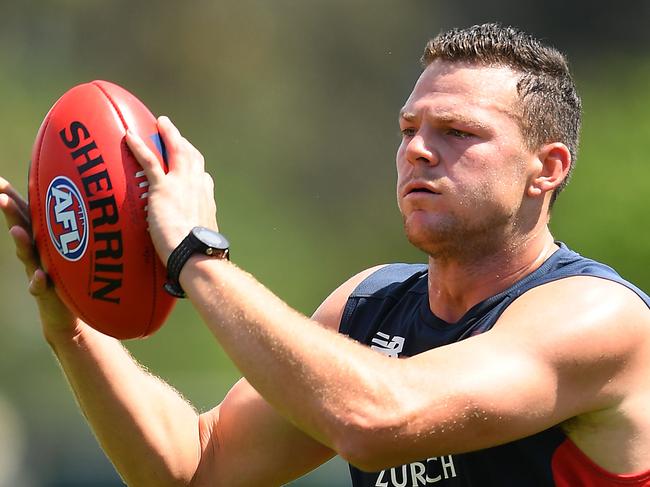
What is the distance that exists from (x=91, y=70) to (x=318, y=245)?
11.4 ft

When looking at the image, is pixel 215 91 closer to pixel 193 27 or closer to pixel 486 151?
pixel 193 27

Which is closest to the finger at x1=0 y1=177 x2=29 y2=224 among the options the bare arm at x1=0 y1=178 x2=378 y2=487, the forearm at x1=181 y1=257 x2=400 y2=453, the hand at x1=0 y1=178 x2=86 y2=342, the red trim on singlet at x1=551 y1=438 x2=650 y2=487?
the hand at x1=0 y1=178 x2=86 y2=342

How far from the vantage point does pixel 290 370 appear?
309 cm

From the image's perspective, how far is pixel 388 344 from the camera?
3914mm

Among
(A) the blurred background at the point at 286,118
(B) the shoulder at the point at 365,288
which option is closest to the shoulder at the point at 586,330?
(B) the shoulder at the point at 365,288

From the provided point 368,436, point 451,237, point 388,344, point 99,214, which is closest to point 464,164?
point 451,237

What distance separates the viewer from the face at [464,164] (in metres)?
3.68

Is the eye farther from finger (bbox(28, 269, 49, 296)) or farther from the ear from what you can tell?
finger (bbox(28, 269, 49, 296))

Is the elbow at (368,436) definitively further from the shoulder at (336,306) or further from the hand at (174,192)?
the shoulder at (336,306)

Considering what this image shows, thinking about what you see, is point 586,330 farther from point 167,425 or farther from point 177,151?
point 167,425

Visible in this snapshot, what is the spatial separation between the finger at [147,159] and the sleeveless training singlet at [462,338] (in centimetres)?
89

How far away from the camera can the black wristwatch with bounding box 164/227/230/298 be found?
3.25 meters

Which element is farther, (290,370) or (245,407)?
(245,407)

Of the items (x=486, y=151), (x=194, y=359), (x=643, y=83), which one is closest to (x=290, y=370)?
(x=486, y=151)
